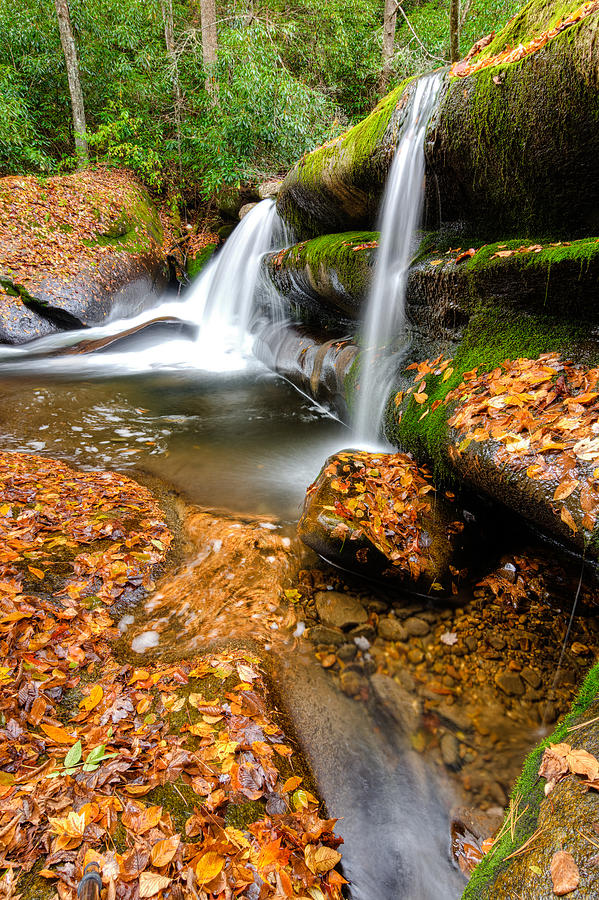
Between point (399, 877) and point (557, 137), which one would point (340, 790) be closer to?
point (399, 877)

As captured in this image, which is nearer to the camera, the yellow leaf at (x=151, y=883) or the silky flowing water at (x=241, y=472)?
the yellow leaf at (x=151, y=883)

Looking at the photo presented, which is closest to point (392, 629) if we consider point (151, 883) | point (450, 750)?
point (450, 750)

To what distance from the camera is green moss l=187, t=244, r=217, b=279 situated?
13.3m

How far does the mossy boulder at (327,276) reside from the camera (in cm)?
611

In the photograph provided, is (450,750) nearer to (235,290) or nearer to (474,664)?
(474,664)

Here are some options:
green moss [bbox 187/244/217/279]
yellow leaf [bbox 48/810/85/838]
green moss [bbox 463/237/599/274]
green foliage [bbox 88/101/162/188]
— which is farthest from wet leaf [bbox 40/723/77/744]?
green foliage [bbox 88/101/162/188]

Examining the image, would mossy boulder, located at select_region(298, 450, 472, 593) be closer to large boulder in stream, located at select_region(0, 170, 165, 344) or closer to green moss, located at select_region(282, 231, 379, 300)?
green moss, located at select_region(282, 231, 379, 300)

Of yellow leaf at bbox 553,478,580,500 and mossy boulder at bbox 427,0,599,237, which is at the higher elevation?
mossy boulder at bbox 427,0,599,237

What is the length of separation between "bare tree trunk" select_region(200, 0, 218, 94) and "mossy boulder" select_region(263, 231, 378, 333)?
8348mm

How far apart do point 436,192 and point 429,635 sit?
463 cm

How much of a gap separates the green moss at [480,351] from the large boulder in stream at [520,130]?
2.98 ft

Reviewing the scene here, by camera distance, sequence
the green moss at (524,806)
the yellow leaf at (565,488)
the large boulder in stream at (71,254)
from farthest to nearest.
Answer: the large boulder in stream at (71,254)
the yellow leaf at (565,488)
the green moss at (524,806)

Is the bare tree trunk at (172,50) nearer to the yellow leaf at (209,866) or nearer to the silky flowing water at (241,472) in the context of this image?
the silky flowing water at (241,472)

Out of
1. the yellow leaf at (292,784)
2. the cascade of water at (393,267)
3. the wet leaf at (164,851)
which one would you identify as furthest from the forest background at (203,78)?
the wet leaf at (164,851)
